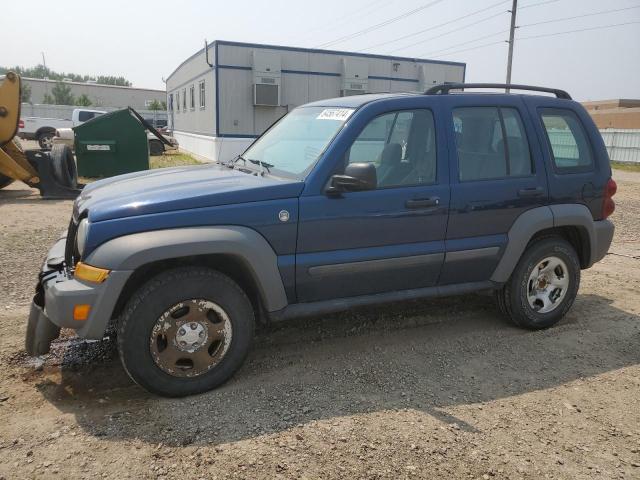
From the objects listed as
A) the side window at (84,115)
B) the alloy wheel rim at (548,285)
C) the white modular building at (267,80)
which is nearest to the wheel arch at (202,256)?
the alloy wheel rim at (548,285)

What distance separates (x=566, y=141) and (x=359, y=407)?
298 centimetres

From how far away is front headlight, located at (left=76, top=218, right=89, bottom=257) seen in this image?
10.2ft

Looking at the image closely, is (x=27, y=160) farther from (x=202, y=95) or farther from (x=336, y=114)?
(x=202, y=95)

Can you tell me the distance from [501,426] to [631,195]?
1369 cm

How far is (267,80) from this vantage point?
19.7 metres

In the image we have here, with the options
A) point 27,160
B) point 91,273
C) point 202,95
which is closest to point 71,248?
point 91,273

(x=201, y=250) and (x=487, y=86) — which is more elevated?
(x=487, y=86)

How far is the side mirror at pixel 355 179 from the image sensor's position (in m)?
3.34

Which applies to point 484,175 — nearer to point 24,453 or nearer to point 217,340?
point 217,340

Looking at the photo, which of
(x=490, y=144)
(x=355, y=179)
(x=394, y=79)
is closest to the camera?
(x=355, y=179)

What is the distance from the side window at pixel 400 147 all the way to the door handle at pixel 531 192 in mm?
807

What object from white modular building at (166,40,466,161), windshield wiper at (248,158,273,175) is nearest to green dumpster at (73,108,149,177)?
white modular building at (166,40,466,161)

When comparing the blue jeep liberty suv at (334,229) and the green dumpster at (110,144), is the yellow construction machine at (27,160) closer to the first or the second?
the green dumpster at (110,144)

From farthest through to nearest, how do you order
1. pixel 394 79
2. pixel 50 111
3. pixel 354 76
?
pixel 50 111 → pixel 394 79 → pixel 354 76
